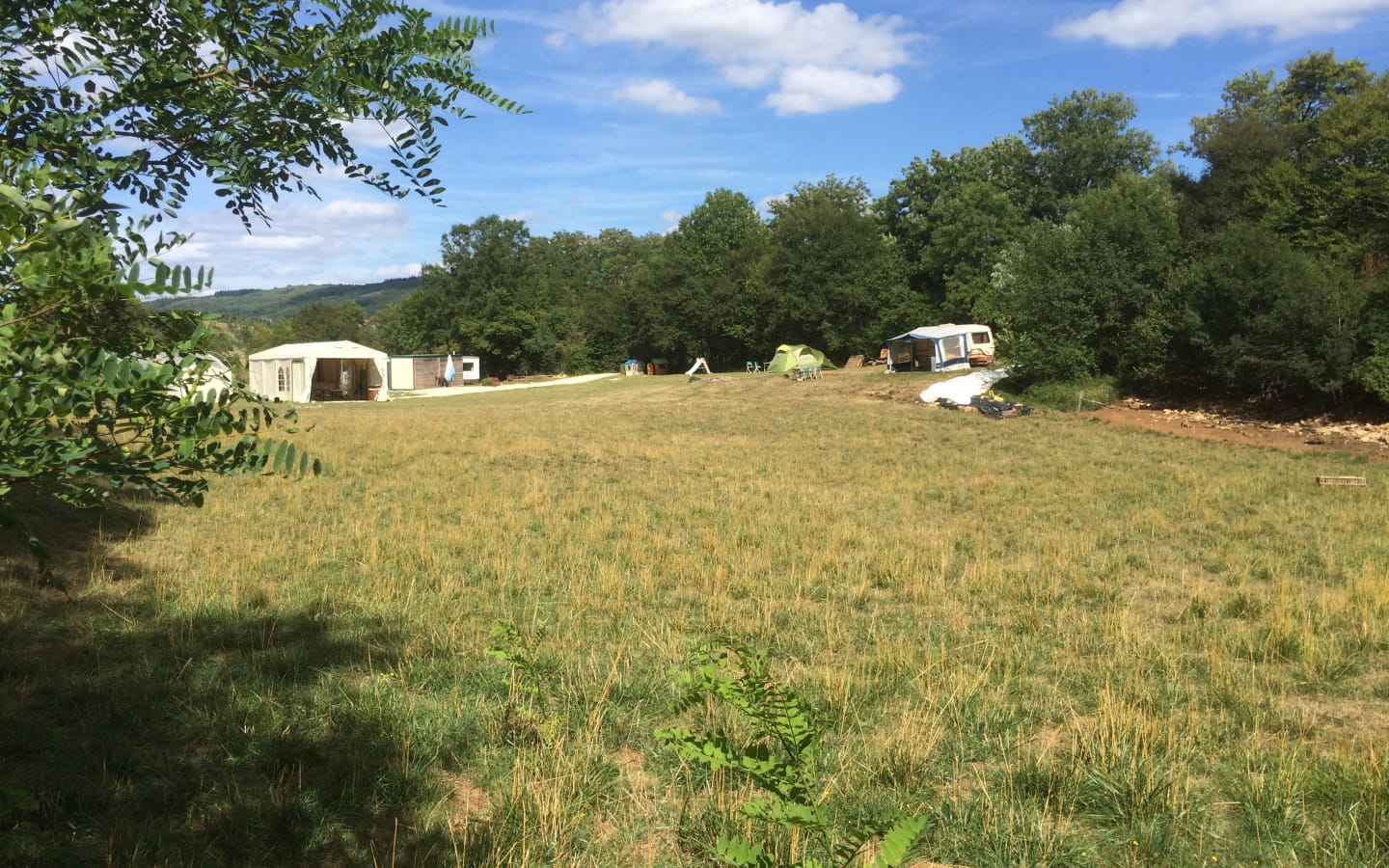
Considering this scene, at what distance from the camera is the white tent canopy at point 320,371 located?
42.8 m

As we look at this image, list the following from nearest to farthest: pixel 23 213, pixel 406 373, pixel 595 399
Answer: pixel 23 213, pixel 595 399, pixel 406 373

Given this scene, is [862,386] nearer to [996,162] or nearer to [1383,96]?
[1383,96]

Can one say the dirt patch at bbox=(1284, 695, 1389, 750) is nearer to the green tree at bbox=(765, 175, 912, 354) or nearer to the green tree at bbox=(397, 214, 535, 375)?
the green tree at bbox=(765, 175, 912, 354)

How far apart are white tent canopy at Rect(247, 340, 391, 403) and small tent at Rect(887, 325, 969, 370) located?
27.7 m

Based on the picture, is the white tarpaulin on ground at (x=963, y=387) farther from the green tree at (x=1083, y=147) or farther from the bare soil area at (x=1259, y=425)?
the green tree at (x=1083, y=147)

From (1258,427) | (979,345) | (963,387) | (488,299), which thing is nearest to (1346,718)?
(1258,427)

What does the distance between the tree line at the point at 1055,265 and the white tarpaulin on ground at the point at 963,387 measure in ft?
6.41

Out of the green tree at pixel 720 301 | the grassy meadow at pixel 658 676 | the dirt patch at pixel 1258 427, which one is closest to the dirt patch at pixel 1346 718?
the grassy meadow at pixel 658 676

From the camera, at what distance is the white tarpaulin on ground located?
30.5 metres

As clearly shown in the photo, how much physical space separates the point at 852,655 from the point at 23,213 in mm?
5179

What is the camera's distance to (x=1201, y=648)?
6.23 meters

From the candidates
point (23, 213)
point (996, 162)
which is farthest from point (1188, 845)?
point (996, 162)

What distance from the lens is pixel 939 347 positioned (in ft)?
138

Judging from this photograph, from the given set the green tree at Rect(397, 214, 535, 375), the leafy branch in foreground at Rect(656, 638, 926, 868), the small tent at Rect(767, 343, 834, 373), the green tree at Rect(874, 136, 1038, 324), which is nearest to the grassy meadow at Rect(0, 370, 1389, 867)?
the leafy branch in foreground at Rect(656, 638, 926, 868)
